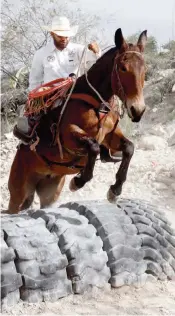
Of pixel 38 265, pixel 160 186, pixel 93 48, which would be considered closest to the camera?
pixel 38 265

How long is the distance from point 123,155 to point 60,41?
181 cm

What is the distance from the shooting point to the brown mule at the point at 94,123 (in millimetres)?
4844

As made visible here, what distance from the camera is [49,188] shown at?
23.1ft

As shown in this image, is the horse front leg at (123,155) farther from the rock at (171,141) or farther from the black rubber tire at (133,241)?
the rock at (171,141)

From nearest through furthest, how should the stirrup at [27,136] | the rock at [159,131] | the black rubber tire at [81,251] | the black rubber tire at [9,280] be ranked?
the black rubber tire at [9,280], the black rubber tire at [81,251], the stirrup at [27,136], the rock at [159,131]

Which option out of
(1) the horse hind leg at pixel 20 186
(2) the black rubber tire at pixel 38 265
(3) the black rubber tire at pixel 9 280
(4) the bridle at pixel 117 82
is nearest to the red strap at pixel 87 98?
(4) the bridle at pixel 117 82

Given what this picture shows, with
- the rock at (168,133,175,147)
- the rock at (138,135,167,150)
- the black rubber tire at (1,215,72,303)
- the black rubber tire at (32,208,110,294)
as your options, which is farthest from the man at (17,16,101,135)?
the rock at (168,133,175,147)

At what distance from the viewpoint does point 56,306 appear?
12.6 ft

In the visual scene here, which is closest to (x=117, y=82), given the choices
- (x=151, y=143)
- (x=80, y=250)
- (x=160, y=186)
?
(x=80, y=250)

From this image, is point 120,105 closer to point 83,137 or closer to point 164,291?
point 83,137

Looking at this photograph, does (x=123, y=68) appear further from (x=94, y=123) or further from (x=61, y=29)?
(x=61, y=29)

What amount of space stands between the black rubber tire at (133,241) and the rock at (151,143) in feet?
15.5

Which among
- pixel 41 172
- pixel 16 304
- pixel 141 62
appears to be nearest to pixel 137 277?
pixel 16 304

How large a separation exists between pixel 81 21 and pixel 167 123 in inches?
310
